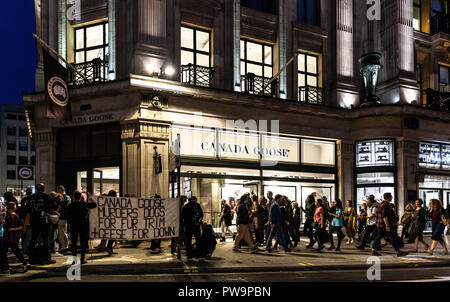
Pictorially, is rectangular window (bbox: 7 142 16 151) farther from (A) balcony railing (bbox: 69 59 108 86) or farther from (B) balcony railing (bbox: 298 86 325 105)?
(B) balcony railing (bbox: 298 86 325 105)

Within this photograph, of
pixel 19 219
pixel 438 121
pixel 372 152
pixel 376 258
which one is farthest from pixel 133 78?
pixel 438 121

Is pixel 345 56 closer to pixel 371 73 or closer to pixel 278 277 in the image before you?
pixel 371 73

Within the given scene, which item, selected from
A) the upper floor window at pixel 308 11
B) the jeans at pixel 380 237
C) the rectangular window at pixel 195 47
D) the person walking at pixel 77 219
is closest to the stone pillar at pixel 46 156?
the rectangular window at pixel 195 47

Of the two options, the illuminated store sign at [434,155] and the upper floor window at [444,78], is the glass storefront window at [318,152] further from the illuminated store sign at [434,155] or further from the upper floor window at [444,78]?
the upper floor window at [444,78]

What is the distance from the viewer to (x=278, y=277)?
9.39 m

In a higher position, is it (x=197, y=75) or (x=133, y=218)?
(x=197, y=75)

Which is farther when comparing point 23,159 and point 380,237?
point 23,159

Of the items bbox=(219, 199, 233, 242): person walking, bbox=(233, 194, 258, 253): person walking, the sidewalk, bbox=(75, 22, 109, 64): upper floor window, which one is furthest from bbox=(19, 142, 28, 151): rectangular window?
bbox=(233, 194, 258, 253): person walking

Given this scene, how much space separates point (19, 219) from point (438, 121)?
1984cm

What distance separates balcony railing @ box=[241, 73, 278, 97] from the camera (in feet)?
62.4

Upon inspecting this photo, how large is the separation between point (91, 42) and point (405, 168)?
50.8ft

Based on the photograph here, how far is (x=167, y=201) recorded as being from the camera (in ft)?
39.0

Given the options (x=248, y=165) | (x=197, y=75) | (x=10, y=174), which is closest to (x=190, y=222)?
(x=248, y=165)

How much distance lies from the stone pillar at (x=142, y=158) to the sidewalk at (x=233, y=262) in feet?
9.35
